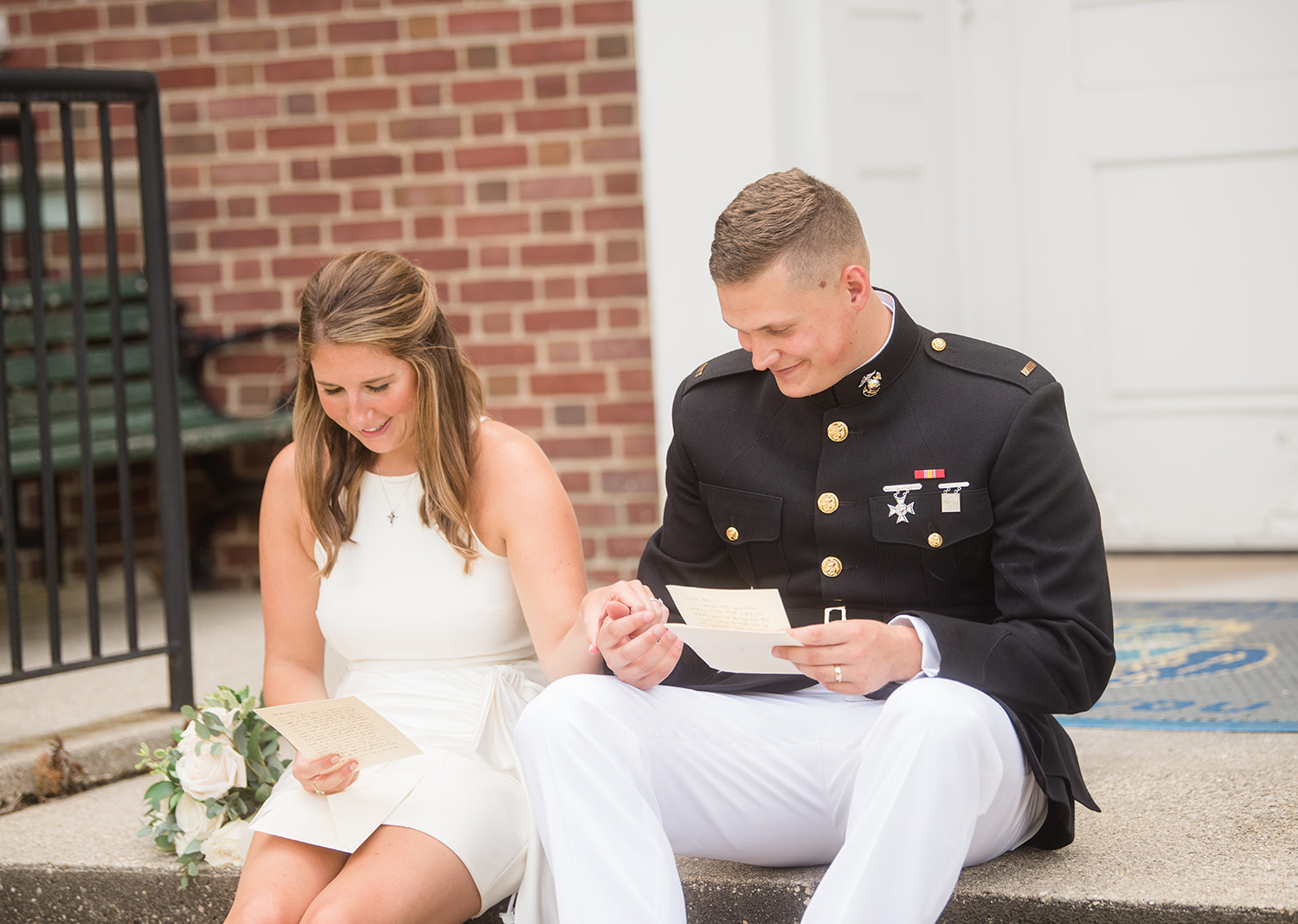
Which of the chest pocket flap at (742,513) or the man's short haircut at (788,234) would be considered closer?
the man's short haircut at (788,234)

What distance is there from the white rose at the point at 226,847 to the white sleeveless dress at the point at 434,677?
16cm

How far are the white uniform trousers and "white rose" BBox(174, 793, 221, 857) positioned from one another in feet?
2.25

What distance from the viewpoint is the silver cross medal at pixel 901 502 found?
1.88 meters

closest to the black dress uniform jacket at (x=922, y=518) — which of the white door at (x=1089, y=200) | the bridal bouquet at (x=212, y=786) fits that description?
the bridal bouquet at (x=212, y=786)

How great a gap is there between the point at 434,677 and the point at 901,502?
2.72ft

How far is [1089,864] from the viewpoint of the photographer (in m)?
1.90

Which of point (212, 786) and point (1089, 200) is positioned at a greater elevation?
point (1089, 200)

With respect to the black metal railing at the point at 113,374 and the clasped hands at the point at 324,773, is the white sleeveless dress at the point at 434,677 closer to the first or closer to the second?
the clasped hands at the point at 324,773

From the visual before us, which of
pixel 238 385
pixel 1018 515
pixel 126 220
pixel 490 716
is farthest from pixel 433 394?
pixel 126 220

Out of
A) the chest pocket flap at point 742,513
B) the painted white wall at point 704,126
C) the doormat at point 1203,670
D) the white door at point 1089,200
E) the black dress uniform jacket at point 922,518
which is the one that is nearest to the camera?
the black dress uniform jacket at point 922,518

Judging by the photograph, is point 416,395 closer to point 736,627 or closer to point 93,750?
point 736,627

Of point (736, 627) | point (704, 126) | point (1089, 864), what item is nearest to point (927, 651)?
point (736, 627)

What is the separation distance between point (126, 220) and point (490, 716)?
2.77 meters

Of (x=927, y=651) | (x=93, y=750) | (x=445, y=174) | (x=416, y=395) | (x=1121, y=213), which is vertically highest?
(x=445, y=174)
